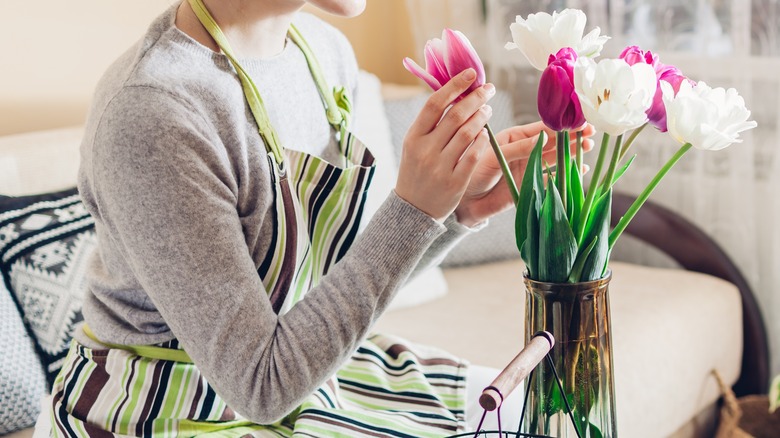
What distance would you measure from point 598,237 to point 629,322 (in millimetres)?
955

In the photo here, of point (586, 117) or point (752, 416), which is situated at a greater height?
point (586, 117)

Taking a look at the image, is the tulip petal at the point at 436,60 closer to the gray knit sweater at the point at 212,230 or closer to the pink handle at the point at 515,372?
the gray knit sweater at the point at 212,230

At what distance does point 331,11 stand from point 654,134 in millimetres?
1241

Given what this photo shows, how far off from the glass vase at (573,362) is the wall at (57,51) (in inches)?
45.6

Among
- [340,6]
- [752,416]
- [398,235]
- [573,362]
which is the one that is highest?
[340,6]

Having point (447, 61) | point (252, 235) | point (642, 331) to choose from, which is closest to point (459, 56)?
point (447, 61)

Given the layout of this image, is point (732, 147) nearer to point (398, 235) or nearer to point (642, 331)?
point (642, 331)

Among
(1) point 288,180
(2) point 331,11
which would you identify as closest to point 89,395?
(1) point 288,180

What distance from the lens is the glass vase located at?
72 centimetres

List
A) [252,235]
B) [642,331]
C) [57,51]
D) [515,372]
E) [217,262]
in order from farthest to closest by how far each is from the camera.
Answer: [57,51], [642,331], [252,235], [217,262], [515,372]

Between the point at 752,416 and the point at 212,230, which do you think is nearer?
the point at 212,230

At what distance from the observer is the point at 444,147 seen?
815mm

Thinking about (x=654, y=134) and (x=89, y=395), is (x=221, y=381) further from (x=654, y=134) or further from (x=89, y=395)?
(x=654, y=134)

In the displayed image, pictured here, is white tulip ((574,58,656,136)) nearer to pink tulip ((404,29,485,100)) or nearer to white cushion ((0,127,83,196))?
pink tulip ((404,29,485,100))
